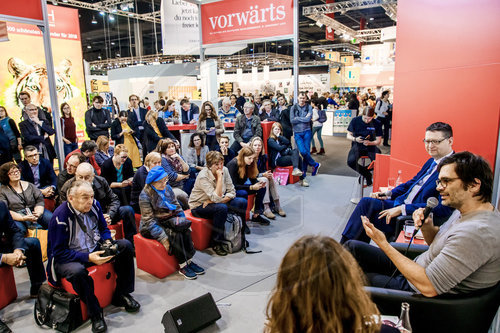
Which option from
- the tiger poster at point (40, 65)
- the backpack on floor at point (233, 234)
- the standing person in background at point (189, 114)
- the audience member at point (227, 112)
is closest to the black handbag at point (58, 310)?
the backpack on floor at point (233, 234)

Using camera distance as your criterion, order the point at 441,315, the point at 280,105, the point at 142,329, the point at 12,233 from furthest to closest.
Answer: the point at 280,105 < the point at 12,233 < the point at 142,329 < the point at 441,315

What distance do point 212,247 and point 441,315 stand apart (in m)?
2.69

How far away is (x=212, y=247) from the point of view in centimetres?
402

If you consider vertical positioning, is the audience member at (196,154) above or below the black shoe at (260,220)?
above

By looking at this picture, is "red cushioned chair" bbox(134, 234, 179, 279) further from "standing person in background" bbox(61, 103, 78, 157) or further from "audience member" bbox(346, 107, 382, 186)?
"standing person in background" bbox(61, 103, 78, 157)

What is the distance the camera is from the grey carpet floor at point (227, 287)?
2.70 meters

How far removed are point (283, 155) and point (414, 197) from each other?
3.59 metres

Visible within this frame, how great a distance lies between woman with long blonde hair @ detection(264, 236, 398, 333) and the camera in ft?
3.35

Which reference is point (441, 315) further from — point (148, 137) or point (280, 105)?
point (280, 105)

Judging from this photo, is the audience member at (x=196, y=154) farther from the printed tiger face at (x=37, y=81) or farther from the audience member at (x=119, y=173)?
the printed tiger face at (x=37, y=81)

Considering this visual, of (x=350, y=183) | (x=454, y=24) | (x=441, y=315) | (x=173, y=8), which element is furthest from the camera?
(x=173, y=8)

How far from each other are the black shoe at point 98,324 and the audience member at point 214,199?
1483 mm

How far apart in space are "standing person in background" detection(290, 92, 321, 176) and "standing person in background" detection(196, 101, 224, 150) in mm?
1469

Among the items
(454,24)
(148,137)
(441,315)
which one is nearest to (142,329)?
(441,315)
